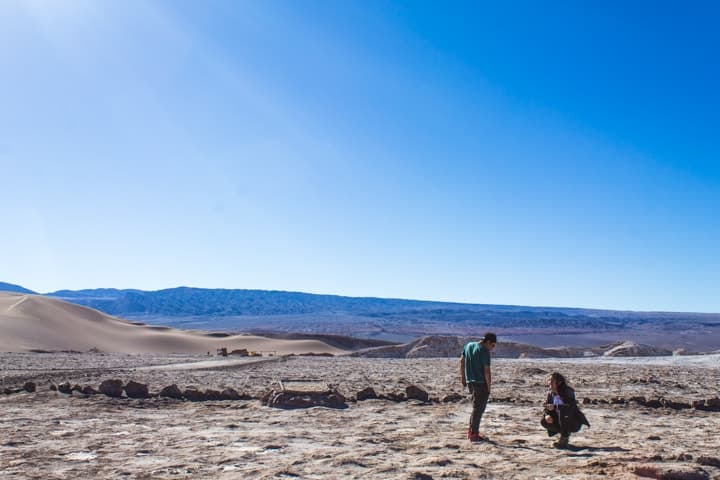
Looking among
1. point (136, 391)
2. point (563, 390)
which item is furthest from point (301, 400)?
point (563, 390)

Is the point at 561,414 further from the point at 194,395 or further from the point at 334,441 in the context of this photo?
the point at 194,395

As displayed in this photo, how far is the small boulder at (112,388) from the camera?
12.1 metres

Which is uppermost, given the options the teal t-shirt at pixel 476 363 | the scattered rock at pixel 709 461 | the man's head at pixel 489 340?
the man's head at pixel 489 340

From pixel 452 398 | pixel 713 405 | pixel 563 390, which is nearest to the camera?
pixel 563 390

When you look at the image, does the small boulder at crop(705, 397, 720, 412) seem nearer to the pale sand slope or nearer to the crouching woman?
the crouching woman

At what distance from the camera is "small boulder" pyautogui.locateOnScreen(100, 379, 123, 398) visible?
1214 cm

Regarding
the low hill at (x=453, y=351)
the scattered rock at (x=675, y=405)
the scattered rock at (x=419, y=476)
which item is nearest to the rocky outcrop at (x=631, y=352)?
the low hill at (x=453, y=351)

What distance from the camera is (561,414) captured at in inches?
299

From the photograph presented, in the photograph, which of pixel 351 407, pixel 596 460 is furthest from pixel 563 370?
pixel 596 460

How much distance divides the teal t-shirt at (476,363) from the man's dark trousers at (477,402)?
8 centimetres

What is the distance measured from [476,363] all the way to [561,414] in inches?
47.9

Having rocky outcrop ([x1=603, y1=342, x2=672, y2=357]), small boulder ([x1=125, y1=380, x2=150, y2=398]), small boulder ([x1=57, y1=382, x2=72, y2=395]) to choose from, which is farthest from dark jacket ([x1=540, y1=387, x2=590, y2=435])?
rocky outcrop ([x1=603, y1=342, x2=672, y2=357])

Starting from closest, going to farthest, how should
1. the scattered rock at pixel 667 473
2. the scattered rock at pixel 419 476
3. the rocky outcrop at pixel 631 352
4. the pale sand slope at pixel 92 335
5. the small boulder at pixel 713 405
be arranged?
the scattered rock at pixel 667 473, the scattered rock at pixel 419 476, the small boulder at pixel 713 405, the rocky outcrop at pixel 631 352, the pale sand slope at pixel 92 335

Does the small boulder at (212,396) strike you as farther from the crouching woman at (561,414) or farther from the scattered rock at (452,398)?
the crouching woman at (561,414)
